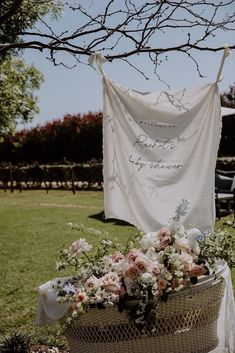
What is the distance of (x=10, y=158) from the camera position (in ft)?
96.3

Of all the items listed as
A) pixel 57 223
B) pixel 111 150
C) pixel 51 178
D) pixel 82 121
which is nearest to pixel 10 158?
pixel 82 121

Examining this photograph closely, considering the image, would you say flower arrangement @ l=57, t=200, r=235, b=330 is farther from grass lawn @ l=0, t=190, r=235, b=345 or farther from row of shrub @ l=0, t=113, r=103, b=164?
row of shrub @ l=0, t=113, r=103, b=164

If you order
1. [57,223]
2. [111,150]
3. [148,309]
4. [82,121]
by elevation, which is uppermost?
[82,121]

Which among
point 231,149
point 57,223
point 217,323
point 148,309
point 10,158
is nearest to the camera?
point 148,309

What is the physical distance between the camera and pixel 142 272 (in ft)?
8.96

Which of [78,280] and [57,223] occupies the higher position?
[78,280]

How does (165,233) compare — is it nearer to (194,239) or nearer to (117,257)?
(194,239)

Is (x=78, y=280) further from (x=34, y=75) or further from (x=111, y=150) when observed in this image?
(x=34, y=75)

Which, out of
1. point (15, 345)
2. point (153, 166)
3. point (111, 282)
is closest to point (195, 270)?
point (111, 282)

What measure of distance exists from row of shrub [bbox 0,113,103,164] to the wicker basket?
2102 centimetres

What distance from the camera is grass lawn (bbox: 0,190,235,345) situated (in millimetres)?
5126

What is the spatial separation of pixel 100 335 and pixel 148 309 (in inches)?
12.5

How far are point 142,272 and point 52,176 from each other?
18011 millimetres

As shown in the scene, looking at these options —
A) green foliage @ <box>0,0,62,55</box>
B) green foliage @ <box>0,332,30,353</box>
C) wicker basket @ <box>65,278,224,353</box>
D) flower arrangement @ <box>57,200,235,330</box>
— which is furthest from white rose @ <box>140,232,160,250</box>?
green foliage @ <box>0,0,62,55</box>
